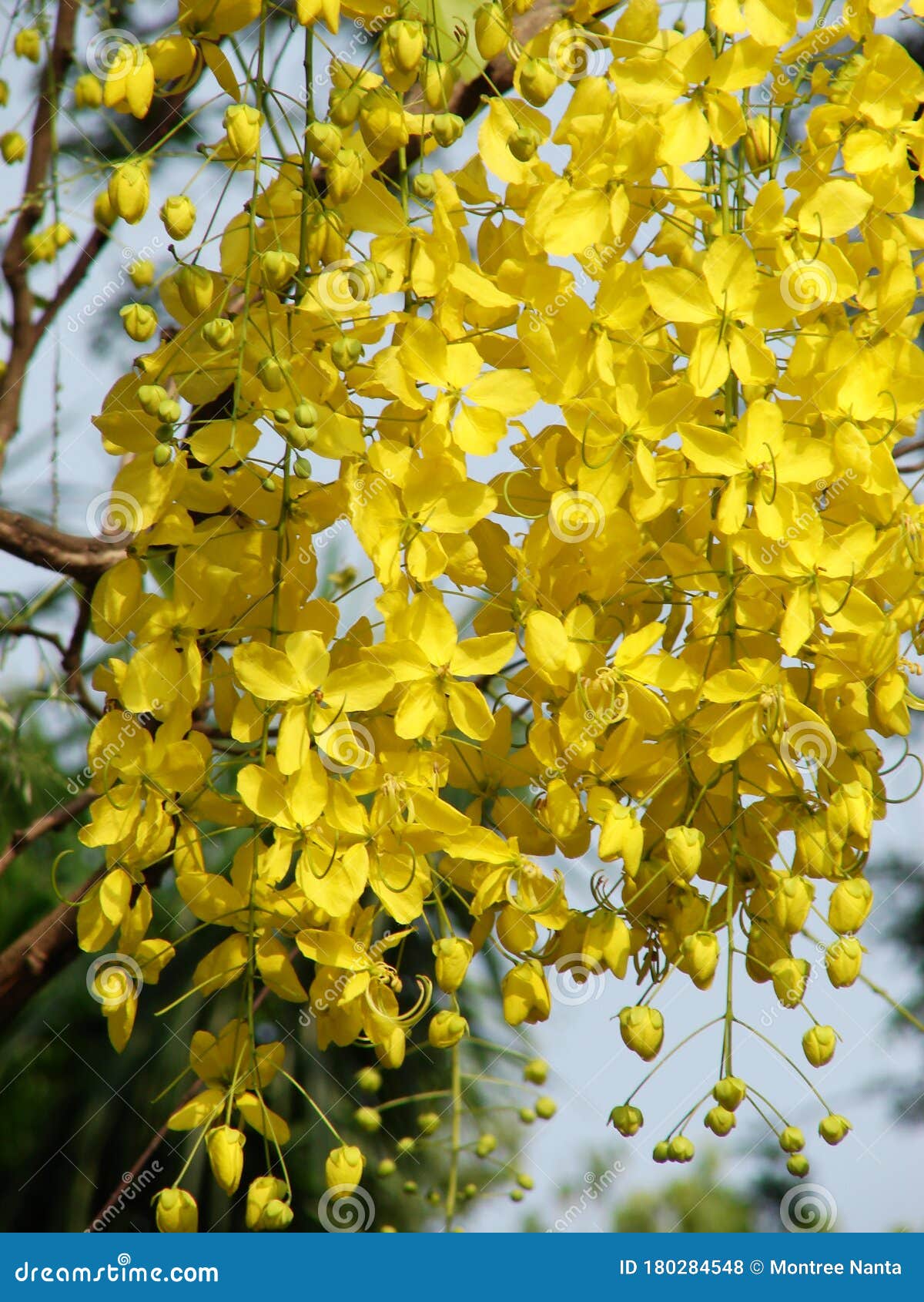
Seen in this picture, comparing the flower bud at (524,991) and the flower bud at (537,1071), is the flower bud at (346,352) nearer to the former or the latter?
the flower bud at (524,991)

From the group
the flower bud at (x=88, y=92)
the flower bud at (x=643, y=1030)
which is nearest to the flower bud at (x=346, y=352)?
the flower bud at (x=643, y=1030)

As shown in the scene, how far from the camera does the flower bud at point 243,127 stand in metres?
0.70

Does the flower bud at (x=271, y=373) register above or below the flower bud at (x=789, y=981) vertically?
above

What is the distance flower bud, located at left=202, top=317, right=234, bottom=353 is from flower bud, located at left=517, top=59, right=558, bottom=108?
20 centimetres

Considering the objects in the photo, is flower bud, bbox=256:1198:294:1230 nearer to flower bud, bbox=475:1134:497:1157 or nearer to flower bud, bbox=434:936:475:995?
flower bud, bbox=434:936:475:995

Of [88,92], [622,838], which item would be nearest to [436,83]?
[622,838]

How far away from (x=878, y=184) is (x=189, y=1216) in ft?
2.23

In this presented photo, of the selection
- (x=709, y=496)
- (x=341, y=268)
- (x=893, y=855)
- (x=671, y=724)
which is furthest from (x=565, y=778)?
(x=893, y=855)

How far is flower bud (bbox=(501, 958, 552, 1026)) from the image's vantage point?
0.71m

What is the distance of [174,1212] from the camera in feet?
2.23

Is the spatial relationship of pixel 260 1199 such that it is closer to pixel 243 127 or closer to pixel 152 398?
pixel 152 398

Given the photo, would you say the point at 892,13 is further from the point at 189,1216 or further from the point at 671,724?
the point at 189,1216

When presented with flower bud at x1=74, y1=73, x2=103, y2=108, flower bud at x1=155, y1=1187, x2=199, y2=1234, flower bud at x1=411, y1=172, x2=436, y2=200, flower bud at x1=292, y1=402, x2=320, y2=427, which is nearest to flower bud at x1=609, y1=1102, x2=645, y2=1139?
flower bud at x1=155, y1=1187, x2=199, y2=1234

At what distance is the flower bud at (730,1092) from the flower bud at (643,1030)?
1.5 inches
